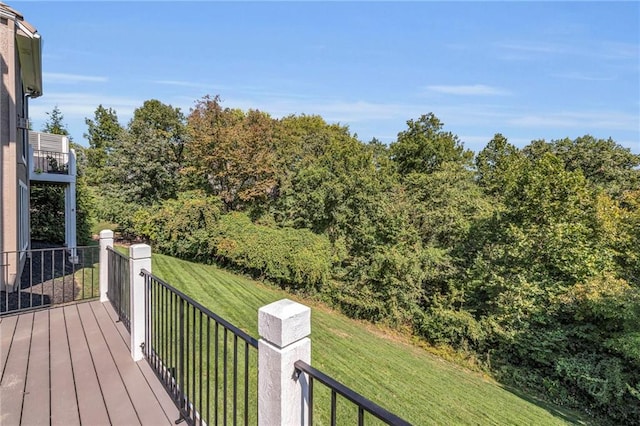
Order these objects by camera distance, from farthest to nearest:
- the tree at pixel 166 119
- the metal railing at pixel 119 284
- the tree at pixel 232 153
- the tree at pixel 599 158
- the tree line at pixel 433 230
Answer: the tree at pixel 166 119 < the tree at pixel 599 158 < the tree at pixel 232 153 < the tree line at pixel 433 230 < the metal railing at pixel 119 284

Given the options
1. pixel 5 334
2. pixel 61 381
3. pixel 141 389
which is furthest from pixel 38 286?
pixel 141 389

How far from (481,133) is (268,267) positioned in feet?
46.0

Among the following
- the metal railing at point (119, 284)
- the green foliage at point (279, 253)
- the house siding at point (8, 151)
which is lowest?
the green foliage at point (279, 253)

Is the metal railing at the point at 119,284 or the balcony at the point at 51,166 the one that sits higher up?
the balcony at the point at 51,166

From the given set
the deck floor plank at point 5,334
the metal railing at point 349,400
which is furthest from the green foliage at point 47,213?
the metal railing at point 349,400

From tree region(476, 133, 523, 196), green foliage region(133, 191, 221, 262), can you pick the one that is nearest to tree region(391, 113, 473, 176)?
tree region(476, 133, 523, 196)

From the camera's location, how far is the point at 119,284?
3803mm

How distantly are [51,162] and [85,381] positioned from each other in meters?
9.49

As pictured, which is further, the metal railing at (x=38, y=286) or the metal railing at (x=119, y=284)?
the metal railing at (x=38, y=286)

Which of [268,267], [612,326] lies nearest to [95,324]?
[268,267]

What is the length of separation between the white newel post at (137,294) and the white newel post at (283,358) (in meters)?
2.13

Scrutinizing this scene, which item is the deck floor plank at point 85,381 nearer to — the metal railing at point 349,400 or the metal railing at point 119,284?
the metal railing at point 119,284

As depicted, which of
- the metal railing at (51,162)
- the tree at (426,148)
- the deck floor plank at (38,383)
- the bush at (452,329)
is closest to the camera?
the deck floor plank at (38,383)

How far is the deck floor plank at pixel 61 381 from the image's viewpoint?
2.18 m
